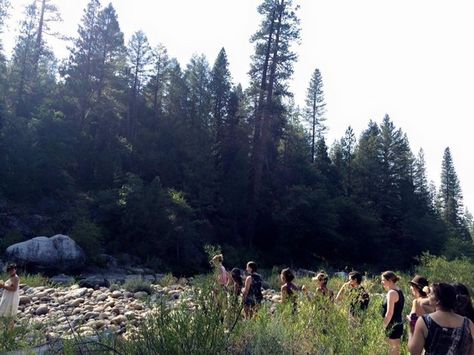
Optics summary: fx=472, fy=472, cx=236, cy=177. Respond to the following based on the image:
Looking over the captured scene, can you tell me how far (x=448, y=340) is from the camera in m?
4.11

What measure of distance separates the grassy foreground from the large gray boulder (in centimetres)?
1533

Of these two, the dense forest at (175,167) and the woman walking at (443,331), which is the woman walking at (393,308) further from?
the dense forest at (175,167)

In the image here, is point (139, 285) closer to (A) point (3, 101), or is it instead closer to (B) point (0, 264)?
(B) point (0, 264)

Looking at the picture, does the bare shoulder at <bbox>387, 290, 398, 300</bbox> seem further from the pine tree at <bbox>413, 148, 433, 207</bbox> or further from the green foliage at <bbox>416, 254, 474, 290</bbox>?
the pine tree at <bbox>413, 148, 433, 207</bbox>

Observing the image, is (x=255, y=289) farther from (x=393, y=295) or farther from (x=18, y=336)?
(x=18, y=336)

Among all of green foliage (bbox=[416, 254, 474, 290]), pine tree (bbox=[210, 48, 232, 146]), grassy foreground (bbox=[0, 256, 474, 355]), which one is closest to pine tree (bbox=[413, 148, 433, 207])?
pine tree (bbox=[210, 48, 232, 146])

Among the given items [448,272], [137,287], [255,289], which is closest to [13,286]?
[255,289]

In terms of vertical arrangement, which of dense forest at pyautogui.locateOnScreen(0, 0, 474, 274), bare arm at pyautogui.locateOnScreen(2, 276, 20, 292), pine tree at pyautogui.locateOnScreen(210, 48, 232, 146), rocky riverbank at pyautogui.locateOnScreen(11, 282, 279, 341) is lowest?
rocky riverbank at pyautogui.locateOnScreen(11, 282, 279, 341)

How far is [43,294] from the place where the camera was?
1315cm

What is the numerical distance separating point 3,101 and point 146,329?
30129mm

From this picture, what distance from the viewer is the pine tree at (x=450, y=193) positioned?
6976 centimetres

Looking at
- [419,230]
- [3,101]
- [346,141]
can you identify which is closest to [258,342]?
[3,101]

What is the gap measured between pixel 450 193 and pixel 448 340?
7446cm

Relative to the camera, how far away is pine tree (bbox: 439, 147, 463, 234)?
6976cm
